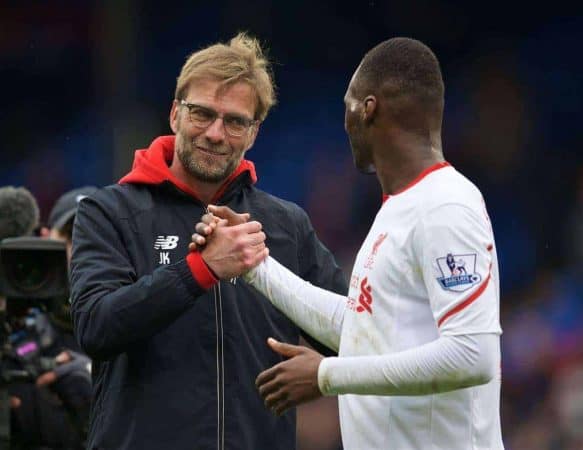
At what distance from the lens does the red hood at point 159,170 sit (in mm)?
3486

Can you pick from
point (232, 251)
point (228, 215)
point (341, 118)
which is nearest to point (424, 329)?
point (232, 251)

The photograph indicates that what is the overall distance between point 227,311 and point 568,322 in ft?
13.8

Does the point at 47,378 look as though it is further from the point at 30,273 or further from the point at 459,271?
the point at 459,271

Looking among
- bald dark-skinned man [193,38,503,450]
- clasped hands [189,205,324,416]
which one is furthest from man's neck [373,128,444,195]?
clasped hands [189,205,324,416]

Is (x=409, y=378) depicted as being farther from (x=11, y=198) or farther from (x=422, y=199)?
(x=11, y=198)

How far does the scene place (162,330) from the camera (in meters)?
3.26

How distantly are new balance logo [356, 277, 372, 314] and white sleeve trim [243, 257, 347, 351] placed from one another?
33cm

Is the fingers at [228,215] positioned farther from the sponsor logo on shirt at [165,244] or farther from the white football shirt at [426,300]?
the white football shirt at [426,300]

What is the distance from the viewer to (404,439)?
2.67 m

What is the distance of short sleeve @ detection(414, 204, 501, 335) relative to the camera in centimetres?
251

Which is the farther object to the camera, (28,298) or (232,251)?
(28,298)

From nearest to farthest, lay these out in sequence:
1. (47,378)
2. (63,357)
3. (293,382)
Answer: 1. (293,382)
2. (47,378)
3. (63,357)

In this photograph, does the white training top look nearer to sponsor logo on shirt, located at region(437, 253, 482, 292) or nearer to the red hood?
sponsor logo on shirt, located at region(437, 253, 482, 292)

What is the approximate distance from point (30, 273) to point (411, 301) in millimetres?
2538
